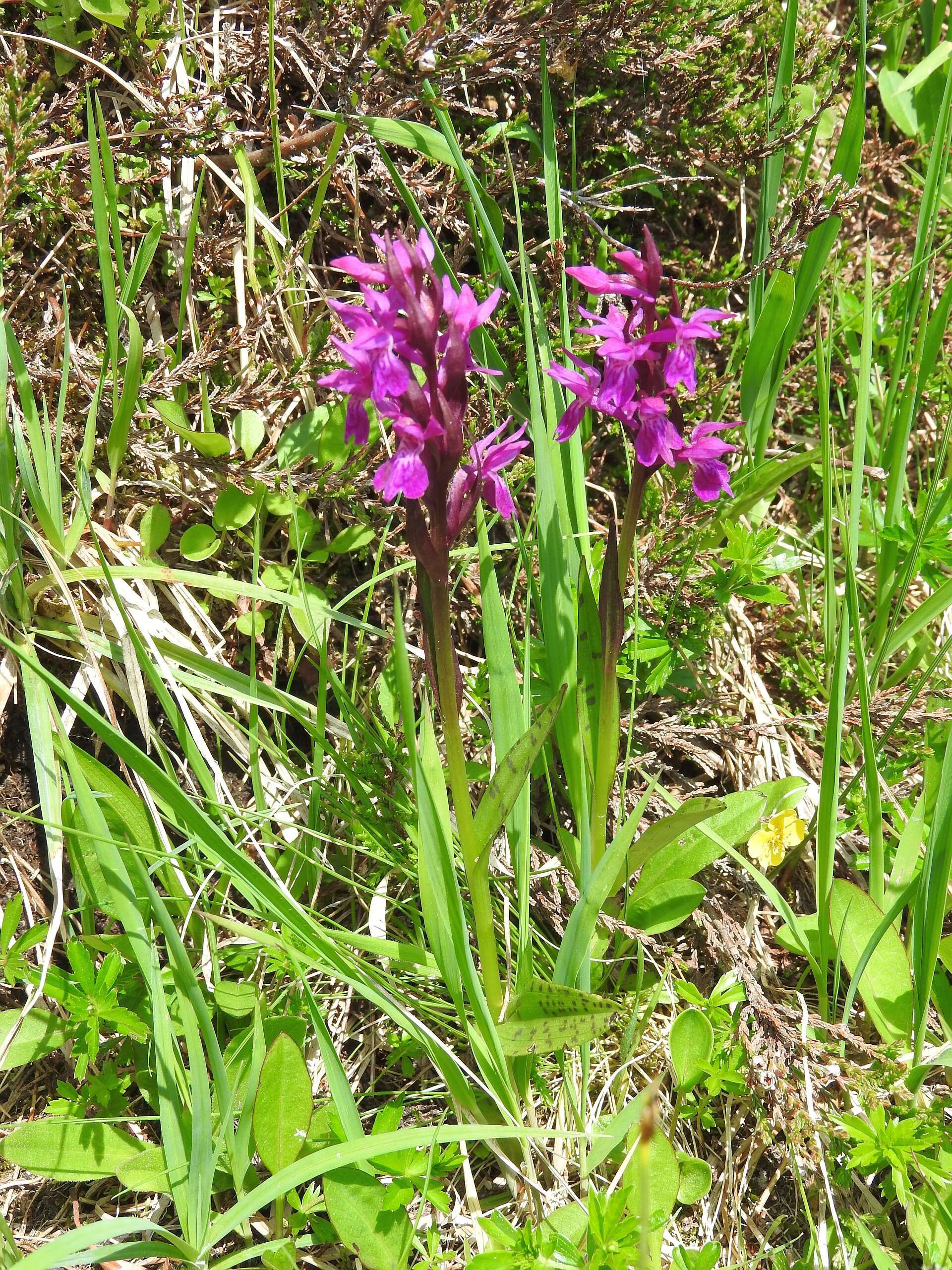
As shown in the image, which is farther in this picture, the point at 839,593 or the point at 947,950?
the point at 839,593

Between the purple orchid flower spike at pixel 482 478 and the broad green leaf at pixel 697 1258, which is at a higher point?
the purple orchid flower spike at pixel 482 478

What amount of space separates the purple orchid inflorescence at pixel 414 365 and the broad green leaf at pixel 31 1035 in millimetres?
1182

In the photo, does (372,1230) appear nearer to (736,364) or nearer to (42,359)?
(42,359)

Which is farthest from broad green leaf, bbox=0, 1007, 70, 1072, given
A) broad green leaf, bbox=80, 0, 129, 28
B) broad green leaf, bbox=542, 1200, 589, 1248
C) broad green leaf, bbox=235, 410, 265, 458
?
broad green leaf, bbox=80, 0, 129, 28

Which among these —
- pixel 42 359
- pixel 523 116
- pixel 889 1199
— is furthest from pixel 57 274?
pixel 889 1199

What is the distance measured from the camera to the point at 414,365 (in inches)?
60.7

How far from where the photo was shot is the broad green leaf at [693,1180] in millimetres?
1737

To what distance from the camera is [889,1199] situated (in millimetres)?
1776

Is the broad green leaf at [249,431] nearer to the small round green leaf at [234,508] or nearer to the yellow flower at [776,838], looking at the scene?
the small round green leaf at [234,508]

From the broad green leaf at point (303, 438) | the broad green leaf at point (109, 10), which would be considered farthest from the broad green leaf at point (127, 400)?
the broad green leaf at point (109, 10)

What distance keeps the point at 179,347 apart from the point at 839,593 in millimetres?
1804

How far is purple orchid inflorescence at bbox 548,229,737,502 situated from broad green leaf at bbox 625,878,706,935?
0.88 metres

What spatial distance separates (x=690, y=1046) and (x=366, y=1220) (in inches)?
26.3

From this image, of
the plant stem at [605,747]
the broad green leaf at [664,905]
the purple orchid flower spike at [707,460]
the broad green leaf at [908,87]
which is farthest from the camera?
the broad green leaf at [908,87]
